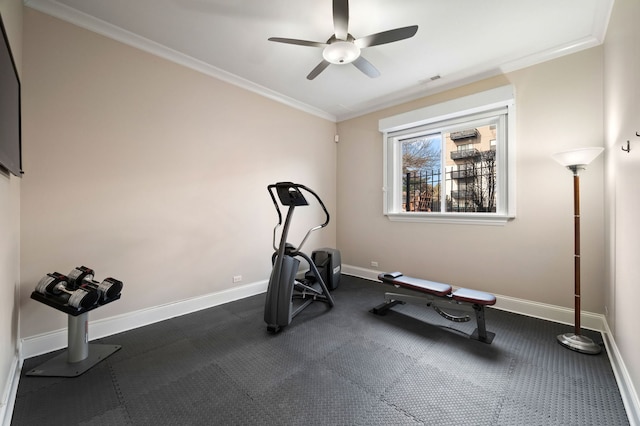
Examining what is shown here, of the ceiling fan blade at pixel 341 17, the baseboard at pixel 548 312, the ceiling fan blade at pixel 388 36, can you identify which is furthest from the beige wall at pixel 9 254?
the baseboard at pixel 548 312

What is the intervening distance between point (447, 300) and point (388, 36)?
8.31 ft

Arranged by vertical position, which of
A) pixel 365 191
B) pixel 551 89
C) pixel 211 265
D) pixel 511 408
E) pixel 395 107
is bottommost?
pixel 511 408

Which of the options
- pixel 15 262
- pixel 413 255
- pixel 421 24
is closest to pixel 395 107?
pixel 421 24

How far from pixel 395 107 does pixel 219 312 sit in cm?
376

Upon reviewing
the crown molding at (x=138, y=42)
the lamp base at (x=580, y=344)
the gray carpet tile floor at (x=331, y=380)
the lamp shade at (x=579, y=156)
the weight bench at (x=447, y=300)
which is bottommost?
the gray carpet tile floor at (x=331, y=380)

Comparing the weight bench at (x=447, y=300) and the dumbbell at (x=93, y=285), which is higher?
the dumbbell at (x=93, y=285)

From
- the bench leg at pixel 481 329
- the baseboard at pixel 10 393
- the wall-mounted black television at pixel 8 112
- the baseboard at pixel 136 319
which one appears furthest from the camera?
the bench leg at pixel 481 329

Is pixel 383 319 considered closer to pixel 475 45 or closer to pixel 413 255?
pixel 413 255

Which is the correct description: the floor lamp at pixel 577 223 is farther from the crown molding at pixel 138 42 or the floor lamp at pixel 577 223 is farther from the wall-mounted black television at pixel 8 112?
the wall-mounted black television at pixel 8 112

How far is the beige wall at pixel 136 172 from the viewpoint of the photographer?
6.88ft

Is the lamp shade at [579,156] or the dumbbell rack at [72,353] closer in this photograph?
the dumbbell rack at [72,353]

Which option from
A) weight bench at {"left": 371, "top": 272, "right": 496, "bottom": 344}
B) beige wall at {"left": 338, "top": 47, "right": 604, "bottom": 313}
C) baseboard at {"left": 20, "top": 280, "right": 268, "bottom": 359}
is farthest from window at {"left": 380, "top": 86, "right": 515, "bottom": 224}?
baseboard at {"left": 20, "top": 280, "right": 268, "bottom": 359}

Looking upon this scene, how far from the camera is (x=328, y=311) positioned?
9.85ft

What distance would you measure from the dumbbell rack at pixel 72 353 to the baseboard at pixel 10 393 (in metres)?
0.10
